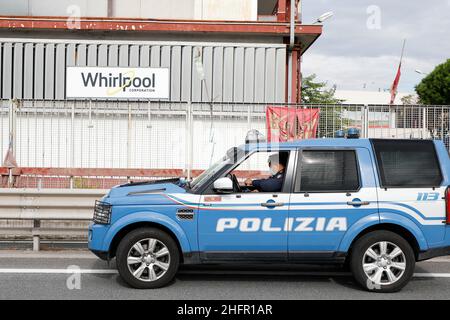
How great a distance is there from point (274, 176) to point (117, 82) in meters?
10.2

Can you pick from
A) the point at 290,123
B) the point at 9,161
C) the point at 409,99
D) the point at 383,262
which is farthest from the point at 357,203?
the point at 409,99

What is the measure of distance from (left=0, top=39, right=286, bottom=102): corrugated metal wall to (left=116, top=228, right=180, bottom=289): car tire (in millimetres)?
10230

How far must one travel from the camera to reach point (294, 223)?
6.18m

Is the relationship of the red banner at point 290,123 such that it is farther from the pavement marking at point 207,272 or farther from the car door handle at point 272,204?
the car door handle at point 272,204

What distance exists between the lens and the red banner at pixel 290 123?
462 inches

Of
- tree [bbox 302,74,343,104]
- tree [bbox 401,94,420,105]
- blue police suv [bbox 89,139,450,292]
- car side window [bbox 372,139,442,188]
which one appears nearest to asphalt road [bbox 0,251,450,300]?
blue police suv [bbox 89,139,450,292]

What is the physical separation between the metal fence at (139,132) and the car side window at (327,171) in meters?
5.34

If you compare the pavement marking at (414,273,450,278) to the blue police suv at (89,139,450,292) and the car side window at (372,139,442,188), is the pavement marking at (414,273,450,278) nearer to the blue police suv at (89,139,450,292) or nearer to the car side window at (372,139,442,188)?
the blue police suv at (89,139,450,292)

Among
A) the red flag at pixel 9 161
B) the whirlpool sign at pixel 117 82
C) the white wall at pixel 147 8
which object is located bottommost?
the red flag at pixel 9 161

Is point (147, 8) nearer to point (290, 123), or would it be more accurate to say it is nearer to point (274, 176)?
point (290, 123)

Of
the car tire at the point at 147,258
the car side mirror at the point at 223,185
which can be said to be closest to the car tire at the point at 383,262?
the car side mirror at the point at 223,185

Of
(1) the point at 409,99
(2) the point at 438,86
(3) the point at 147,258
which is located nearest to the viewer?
(3) the point at 147,258
